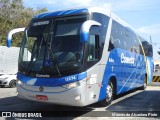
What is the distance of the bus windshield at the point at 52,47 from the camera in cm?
878

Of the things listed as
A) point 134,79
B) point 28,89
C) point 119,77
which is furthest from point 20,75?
point 134,79

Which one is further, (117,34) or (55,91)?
(117,34)

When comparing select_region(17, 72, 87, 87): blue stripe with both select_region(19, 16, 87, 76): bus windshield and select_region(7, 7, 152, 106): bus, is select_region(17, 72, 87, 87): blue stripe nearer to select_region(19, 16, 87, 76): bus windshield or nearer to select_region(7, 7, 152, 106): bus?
select_region(7, 7, 152, 106): bus

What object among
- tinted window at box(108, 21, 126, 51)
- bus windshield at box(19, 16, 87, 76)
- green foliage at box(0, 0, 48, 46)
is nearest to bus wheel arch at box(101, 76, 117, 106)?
tinted window at box(108, 21, 126, 51)

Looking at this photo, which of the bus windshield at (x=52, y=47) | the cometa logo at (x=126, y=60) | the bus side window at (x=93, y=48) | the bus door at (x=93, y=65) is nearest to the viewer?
the bus windshield at (x=52, y=47)

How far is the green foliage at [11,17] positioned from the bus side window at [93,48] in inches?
1049

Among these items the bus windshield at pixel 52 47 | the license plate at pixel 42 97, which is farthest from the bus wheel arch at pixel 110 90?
the license plate at pixel 42 97

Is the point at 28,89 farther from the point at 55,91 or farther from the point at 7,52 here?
the point at 7,52

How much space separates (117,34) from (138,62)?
13.6 ft

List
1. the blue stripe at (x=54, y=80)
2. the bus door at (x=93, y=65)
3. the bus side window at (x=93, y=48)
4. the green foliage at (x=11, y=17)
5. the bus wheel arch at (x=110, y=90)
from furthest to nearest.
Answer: the green foliage at (x=11, y=17) → the bus wheel arch at (x=110, y=90) → the bus side window at (x=93, y=48) → the bus door at (x=93, y=65) → the blue stripe at (x=54, y=80)

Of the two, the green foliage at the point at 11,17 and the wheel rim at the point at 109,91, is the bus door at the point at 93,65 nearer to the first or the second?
the wheel rim at the point at 109,91

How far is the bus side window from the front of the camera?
9242 millimetres

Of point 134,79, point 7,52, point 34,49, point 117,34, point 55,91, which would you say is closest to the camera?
point 55,91

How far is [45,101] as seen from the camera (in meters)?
8.86
